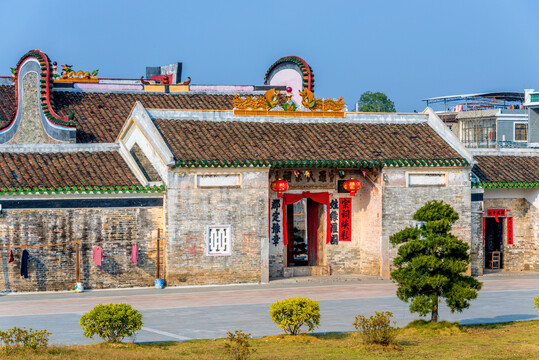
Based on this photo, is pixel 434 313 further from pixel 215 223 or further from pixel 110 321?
pixel 215 223

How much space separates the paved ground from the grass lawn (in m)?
1.28

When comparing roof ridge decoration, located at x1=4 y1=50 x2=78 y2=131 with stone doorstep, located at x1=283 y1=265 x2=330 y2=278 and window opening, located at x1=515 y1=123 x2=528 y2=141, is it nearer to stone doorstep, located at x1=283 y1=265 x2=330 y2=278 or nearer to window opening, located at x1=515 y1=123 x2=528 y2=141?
stone doorstep, located at x1=283 y1=265 x2=330 y2=278

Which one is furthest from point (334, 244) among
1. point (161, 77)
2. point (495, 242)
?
point (161, 77)

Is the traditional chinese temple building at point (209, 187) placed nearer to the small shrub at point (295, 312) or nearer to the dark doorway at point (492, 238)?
the dark doorway at point (492, 238)

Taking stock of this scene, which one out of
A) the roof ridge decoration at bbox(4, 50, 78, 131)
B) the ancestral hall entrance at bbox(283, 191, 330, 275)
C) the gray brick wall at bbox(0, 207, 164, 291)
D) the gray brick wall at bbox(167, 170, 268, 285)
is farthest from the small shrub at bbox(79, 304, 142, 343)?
the roof ridge decoration at bbox(4, 50, 78, 131)

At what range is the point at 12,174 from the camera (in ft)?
89.0

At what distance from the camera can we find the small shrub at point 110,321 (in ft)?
56.7

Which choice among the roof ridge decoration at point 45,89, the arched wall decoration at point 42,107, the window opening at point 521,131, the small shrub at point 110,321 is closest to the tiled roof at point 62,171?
the arched wall decoration at point 42,107

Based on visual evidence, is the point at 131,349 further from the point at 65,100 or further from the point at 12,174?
the point at 65,100

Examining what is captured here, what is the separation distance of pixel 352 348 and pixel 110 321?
441 centimetres

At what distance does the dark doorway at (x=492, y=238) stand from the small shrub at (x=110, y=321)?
1837 centimetres

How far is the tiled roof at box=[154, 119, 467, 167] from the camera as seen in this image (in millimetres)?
28516

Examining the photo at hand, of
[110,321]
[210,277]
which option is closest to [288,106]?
[210,277]

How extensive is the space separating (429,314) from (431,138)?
35.4 feet
